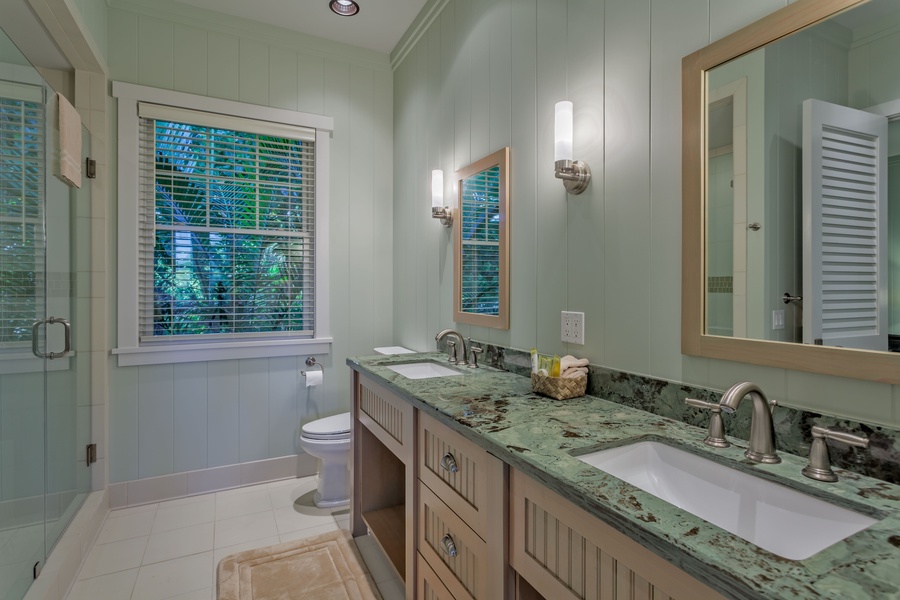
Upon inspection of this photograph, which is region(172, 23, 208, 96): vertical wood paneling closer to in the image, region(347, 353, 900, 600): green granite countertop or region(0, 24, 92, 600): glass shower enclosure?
region(0, 24, 92, 600): glass shower enclosure

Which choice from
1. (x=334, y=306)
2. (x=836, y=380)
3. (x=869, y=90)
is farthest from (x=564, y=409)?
(x=334, y=306)

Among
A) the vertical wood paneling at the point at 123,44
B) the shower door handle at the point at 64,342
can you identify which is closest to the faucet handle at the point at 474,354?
the shower door handle at the point at 64,342

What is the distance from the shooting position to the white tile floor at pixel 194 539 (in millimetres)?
1922

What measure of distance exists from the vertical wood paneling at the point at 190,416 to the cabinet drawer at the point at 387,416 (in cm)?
116

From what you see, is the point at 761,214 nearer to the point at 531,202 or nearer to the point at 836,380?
the point at 836,380

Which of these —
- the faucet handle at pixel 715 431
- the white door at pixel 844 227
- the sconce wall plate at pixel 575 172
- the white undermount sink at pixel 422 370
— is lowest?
the white undermount sink at pixel 422 370

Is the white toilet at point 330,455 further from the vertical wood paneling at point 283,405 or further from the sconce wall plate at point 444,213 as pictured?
the sconce wall plate at point 444,213

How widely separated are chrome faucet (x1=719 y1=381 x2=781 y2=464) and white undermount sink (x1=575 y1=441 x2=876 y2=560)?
7 cm

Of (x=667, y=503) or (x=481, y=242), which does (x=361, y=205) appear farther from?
(x=667, y=503)

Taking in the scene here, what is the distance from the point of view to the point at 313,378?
294 centimetres

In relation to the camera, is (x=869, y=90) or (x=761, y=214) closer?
(x=869, y=90)

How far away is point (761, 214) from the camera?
Result: 1.09 m

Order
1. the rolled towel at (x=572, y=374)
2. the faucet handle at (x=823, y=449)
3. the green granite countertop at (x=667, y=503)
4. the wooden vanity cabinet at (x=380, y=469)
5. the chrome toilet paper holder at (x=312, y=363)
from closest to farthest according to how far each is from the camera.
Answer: the green granite countertop at (x=667, y=503)
the faucet handle at (x=823, y=449)
the rolled towel at (x=572, y=374)
the wooden vanity cabinet at (x=380, y=469)
the chrome toilet paper holder at (x=312, y=363)

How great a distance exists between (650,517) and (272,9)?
3.18 meters
